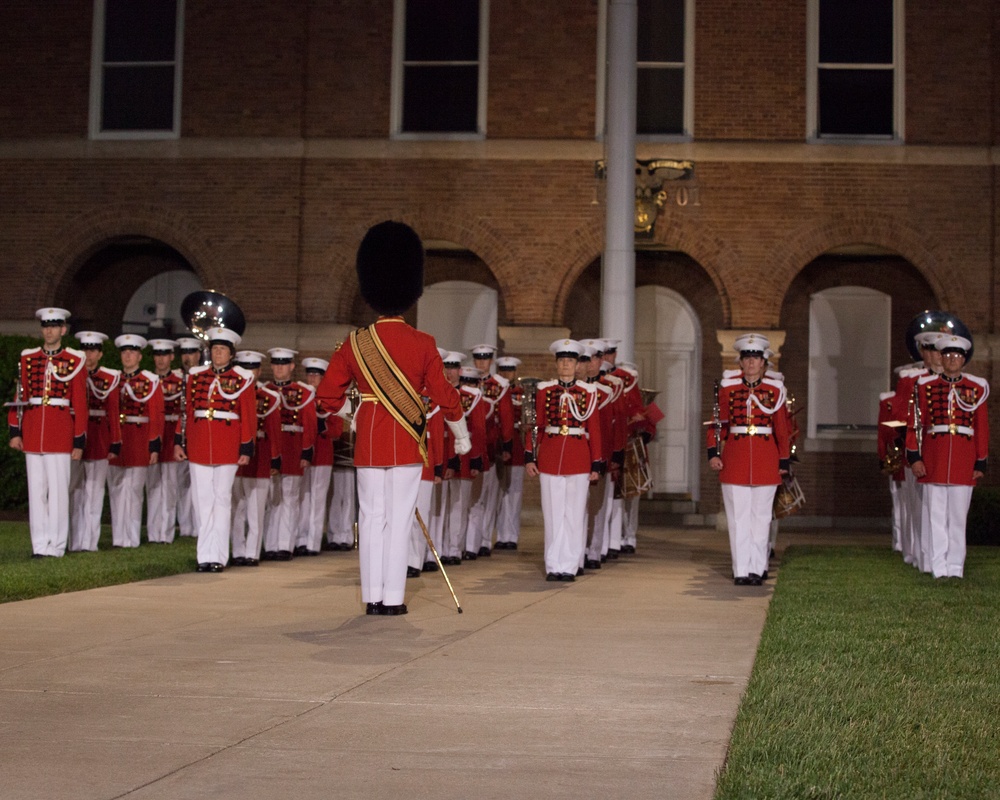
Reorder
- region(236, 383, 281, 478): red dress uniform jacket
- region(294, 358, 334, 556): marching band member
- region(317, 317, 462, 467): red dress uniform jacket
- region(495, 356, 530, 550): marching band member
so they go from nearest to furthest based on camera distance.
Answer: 1. region(317, 317, 462, 467): red dress uniform jacket
2. region(236, 383, 281, 478): red dress uniform jacket
3. region(294, 358, 334, 556): marching band member
4. region(495, 356, 530, 550): marching band member

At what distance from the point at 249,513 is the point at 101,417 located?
203 centimetres

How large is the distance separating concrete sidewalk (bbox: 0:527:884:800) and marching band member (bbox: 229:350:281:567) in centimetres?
217

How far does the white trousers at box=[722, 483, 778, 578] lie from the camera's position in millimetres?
12477

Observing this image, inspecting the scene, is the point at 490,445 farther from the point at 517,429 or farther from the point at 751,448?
the point at 751,448

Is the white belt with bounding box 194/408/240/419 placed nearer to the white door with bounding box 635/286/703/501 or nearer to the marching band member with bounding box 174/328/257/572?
the marching band member with bounding box 174/328/257/572

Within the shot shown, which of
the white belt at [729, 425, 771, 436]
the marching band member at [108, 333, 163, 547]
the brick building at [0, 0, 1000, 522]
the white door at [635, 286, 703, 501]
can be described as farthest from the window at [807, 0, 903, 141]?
the marching band member at [108, 333, 163, 547]

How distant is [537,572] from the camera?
13.9 m

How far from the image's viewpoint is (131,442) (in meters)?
15.5

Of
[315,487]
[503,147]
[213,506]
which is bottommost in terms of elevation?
[213,506]

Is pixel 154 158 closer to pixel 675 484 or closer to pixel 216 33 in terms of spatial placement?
pixel 216 33

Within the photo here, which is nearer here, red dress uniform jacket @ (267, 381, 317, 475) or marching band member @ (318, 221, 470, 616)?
marching band member @ (318, 221, 470, 616)

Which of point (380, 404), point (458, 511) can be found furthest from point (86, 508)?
point (380, 404)

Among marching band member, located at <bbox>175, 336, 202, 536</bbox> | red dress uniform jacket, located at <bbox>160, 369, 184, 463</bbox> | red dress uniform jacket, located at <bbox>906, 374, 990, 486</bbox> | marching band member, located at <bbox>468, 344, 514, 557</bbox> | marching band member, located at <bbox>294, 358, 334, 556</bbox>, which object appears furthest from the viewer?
marching band member, located at <bbox>175, 336, 202, 536</bbox>

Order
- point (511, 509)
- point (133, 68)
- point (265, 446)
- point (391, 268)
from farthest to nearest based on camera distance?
point (133, 68), point (511, 509), point (265, 446), point (391, 268)
